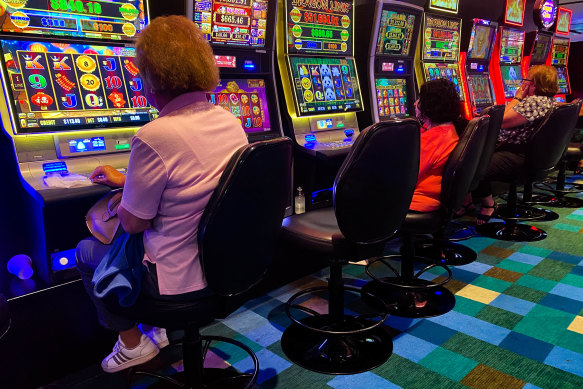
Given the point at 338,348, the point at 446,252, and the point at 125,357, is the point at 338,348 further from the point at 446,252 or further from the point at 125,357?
the point at 446,252

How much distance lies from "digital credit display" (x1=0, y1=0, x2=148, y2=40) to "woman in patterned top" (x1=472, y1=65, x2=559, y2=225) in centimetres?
305

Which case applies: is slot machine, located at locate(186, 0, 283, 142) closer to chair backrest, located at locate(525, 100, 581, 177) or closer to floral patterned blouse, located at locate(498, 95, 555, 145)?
chair backrest, located at locate(525, 100, 581, 177)

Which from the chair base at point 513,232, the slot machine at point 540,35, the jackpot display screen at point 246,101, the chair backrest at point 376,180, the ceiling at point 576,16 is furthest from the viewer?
the ceiling at point 576,16

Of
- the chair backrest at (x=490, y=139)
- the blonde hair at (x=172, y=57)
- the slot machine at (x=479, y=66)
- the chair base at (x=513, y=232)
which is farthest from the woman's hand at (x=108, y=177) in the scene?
the slot machine at (x=479, y=66)

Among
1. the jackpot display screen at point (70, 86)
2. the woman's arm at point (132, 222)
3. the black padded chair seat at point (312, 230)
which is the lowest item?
the black padded chair seat at point (312, 230)

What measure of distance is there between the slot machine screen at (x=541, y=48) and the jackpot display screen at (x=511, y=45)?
53cm

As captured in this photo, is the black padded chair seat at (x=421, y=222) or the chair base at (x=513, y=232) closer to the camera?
the black padded chair seat at (x=421, y=222)

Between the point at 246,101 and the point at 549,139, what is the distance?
8.10 ft

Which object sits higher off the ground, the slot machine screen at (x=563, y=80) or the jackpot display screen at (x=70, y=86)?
the jackpot display screen at (x=70, y=86)

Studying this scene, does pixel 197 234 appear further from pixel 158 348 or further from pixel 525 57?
pixel 525 57

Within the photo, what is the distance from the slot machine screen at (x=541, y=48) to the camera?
21.9ft

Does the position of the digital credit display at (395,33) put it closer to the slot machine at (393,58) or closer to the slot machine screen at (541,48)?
the slot machine at (393,58)

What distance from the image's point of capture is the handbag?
1646 mm

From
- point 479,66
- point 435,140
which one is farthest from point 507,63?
point 435,140
